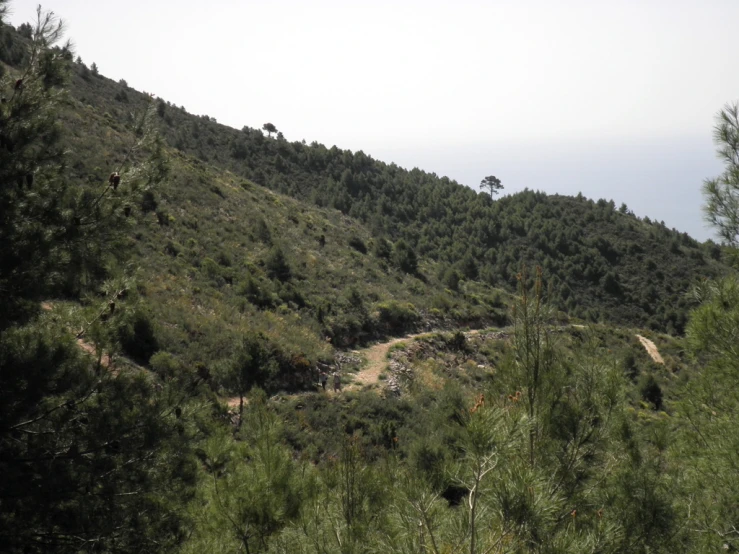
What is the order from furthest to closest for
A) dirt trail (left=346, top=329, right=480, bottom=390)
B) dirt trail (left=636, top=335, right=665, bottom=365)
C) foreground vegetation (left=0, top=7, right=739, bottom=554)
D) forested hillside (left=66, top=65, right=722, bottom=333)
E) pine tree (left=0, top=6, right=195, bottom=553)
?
forested hillside (left=66, top=65, right=722, bottom=333) < dirt trail (left=636, top=335, right=665, bottom=365) < dirt trail (left=346, top=329, right=480, bottom=390) < pine tree (left=0, top=6, right=195, bottom=553) < foreground vegetation (left=0, top=7, right=739, bottom=554)

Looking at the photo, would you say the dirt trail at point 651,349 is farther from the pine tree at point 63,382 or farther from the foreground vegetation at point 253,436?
the pine tree at point 63,382

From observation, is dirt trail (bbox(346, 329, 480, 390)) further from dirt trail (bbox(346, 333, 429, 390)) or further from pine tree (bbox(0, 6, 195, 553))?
pine tree (bbox(0, 6, 195, 553))

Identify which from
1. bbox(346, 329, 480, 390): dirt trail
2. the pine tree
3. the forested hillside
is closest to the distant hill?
the forested hillside

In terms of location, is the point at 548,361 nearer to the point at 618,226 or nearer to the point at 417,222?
the point at 417,222

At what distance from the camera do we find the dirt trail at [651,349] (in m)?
34.3

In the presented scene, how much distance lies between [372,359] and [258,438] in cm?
1811

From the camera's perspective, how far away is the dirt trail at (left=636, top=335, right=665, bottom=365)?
34312 millimetres

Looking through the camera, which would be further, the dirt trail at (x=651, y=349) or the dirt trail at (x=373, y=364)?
the dirt trail at (x=651, y=349)

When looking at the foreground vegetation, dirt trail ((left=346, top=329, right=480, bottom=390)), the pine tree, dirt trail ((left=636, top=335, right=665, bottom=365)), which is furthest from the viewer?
dirt trail ((left=636, top=335, right=665, bottom=365))

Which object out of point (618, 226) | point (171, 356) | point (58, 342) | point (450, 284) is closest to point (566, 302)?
point (450, 284)

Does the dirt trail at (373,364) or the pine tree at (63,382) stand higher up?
the pine tree at (63,382)

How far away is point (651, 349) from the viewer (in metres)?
36.2

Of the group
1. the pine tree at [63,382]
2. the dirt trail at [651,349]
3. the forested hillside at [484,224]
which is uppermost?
the forested hillside at [484,224]

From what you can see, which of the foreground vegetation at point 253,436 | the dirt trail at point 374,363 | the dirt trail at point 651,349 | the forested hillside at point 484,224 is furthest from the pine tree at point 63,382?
the forested hillside at point 484,224
